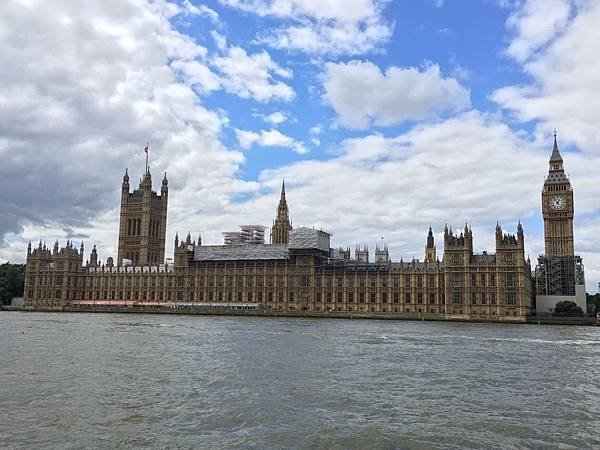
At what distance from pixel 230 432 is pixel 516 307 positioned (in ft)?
313

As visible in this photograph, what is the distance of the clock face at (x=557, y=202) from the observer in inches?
5103

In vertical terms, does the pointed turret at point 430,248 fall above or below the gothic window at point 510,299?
above

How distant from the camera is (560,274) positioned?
399ft

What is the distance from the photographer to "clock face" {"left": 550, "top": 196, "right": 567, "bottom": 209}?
425ft

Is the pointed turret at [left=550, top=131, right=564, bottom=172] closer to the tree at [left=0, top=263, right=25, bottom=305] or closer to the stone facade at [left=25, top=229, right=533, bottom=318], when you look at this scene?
the stone facade at [left=25, top=229, right=533, bottom=318]

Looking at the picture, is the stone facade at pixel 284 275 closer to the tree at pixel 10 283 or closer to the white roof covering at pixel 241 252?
the white roof covering at pixel 241 252

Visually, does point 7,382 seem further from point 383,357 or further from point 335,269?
point 335,269

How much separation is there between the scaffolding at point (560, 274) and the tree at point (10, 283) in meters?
131

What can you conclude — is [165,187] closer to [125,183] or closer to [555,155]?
[125,183]

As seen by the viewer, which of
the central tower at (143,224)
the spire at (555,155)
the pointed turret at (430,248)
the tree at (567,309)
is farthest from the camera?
the central tower at (143,224)

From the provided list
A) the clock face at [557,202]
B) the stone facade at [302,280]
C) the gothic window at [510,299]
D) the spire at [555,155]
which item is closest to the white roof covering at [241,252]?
the stone facade at [302,280]

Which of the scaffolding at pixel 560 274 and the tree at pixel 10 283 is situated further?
the tree at pixel 10 283

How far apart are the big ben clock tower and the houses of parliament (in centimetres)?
22

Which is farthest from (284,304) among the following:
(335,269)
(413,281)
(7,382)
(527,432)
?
(527,432)
